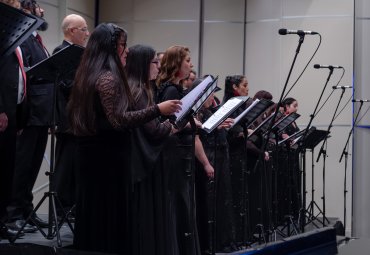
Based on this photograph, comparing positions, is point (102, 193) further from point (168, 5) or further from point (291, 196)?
point (168, 5)

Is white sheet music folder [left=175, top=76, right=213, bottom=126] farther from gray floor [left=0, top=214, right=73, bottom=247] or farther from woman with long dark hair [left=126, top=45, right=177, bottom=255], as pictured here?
gray floor [left=0, top=214, right=73, bottom=247]

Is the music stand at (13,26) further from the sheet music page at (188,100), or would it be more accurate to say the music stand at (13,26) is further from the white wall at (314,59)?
the white wall at (314,59)

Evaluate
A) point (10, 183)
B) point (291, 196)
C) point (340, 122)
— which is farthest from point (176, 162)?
point (340, 122)

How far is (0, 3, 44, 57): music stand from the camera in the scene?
256 centimetres

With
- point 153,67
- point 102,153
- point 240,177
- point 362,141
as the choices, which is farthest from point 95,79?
point 362,141

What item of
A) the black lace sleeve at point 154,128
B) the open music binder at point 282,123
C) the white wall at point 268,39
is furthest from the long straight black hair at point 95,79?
the white wall at point 268,39

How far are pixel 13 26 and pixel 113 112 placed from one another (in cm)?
86

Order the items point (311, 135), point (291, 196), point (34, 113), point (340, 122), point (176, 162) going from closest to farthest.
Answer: point (176, 162) < point (34, 113) < point (311, 135) < point (291, 196) < point (340, 122)

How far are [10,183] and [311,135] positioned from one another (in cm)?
417

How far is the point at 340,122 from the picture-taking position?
9.72m

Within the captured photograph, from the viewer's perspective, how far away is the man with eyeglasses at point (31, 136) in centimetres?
433

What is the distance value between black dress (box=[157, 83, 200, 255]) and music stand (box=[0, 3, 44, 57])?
1.46 meters

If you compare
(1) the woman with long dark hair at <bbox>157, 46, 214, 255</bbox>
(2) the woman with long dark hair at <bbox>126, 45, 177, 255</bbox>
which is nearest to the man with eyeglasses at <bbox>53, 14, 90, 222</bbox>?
(1) the woman with long dark hair at <bbox>157, 46, 214, 255</bbox>

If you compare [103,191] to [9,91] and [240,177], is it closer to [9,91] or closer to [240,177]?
[9,91]
